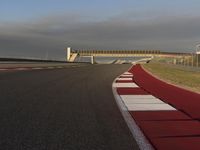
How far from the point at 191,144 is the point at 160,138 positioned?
0.63 m

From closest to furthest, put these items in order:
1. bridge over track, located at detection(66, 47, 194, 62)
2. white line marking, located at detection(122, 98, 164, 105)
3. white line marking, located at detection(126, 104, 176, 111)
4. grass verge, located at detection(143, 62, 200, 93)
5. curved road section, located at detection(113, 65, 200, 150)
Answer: curved road section, located at detection(113, 65, 200, 150)
white line marking, located at detection(126, 104, 176, 111)
white line marking, located at detection(122, 98, 164, 105)
grass verge, located at detection(143, 62, 200, 93)
bridge over track, located at detection(66, 47, 194, 62)

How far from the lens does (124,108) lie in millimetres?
11438

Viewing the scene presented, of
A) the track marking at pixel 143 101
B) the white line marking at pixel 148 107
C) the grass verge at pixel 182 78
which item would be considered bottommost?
the grass verge at pixel 182 78

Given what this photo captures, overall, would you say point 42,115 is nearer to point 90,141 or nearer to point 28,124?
point 28,124

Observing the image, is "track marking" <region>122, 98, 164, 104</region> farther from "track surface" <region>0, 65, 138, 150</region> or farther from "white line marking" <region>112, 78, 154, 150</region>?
"white line marking" <region>112, 78, 154, 150</region>

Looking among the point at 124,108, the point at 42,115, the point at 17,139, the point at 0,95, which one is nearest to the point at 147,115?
the point at 124,108

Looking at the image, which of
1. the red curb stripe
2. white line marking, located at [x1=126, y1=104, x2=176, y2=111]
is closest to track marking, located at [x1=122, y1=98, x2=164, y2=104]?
white line marking, located at [x1=126, y1=104, x2=176, y2=111]

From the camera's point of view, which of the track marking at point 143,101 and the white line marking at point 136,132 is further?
the track marking at point 143,101

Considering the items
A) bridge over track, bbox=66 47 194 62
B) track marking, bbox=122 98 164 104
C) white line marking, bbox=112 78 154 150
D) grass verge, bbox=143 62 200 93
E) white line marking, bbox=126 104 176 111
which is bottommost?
bridge over track, bbox=66 47 194 62

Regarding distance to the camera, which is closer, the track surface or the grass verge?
the track surface

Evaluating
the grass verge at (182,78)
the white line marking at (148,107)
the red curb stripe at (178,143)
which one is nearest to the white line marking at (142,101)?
the white line marking at (148,107)

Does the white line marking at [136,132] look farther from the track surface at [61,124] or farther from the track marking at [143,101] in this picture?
the track marking at [143,101]

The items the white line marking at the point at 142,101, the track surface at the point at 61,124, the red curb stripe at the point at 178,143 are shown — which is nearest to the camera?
the red curb stripe at the point at 178,143

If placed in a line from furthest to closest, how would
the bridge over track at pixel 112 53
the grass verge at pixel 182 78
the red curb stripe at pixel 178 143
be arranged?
the bridge over track at pixel 112 53, the grass verge at pixel 182 78, the red curb stripe at pixel 178 143
